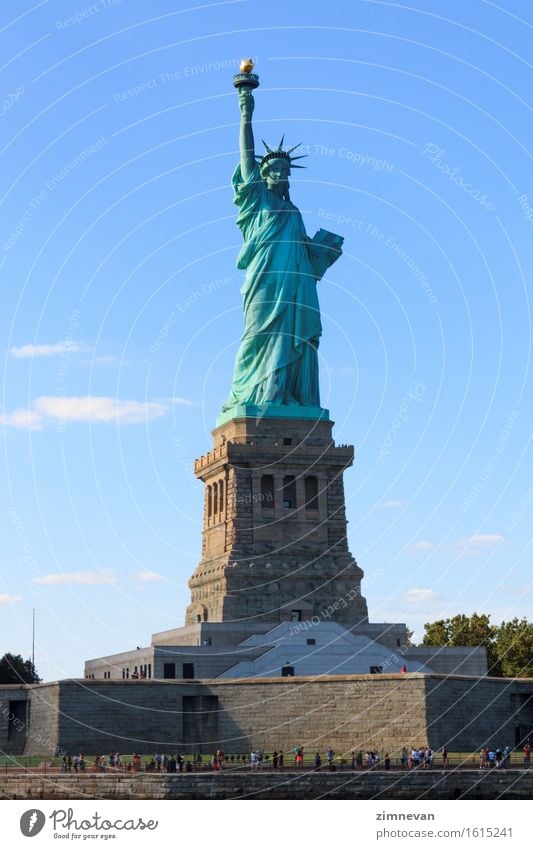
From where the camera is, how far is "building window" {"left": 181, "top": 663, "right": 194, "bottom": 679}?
228 feet

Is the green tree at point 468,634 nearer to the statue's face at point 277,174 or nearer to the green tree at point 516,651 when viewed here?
the green tree at point 516,651

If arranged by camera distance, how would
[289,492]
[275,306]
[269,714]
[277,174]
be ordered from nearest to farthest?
[269,714] < [289,492] < [275,306] < [277,174]

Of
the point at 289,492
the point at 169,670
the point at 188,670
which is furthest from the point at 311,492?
the point at 169,670

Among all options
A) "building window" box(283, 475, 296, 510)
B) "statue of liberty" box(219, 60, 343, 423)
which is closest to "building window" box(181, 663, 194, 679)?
"building window" box(283, 475, 296, 510)

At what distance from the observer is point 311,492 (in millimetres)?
80250

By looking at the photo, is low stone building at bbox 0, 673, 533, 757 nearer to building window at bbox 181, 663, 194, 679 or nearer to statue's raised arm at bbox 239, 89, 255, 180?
building window at bbox 181, 663, 194, 679

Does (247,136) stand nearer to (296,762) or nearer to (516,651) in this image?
(516,651)

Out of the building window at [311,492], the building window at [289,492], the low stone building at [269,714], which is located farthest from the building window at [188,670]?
the building window at [311,492]

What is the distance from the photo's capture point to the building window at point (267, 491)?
260ft

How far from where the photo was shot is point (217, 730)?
213 feet

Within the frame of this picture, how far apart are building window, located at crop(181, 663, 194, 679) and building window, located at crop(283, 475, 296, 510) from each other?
41.7ft

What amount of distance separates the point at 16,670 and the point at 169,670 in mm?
23125

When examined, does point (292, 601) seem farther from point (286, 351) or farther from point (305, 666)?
point (286, 351)
